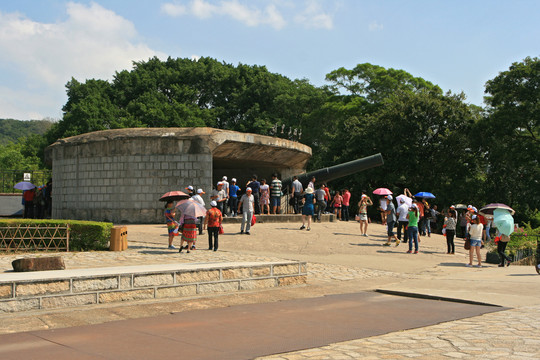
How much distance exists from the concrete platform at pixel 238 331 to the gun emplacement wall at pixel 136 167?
12.2 metres

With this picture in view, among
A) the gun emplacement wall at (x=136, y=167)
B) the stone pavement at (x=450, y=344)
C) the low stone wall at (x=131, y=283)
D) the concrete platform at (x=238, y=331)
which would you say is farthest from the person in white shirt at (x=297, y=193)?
the stone pavement at (x=450, y=344)

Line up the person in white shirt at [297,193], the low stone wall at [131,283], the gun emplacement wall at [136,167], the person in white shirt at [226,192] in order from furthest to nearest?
the person in white shirt at [297,193]
the gun emplacement wall at [136,167]
the person in white shirt at [226,192]
the low stone wall at [131,283]

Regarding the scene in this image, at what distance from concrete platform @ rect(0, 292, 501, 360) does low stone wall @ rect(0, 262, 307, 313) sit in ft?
3.37

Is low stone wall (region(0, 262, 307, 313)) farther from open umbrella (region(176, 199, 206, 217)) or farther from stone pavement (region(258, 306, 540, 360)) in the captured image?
open umbrella (region(176, 199, 206, 217))

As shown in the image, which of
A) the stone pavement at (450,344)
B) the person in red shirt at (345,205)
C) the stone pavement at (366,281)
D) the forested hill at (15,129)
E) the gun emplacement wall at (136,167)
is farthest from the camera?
the forested hill at (15,129)

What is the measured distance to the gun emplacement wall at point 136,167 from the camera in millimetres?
19938

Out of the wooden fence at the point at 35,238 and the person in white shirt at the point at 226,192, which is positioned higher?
the person in white shirt at the point at 226,192

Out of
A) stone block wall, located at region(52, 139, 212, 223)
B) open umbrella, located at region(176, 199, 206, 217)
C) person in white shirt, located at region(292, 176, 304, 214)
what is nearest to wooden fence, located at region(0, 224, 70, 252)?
open umbrella, located at region(176, 199, 206, 217)

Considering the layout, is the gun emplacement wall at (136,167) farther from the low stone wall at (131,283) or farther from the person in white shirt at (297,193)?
the low stone wall at (131,283)

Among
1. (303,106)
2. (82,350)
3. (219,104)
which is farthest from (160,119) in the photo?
(82,350)

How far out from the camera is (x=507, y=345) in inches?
220

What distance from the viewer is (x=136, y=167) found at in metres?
20.2

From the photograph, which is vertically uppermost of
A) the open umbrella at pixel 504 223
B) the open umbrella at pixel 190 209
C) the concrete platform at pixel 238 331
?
the open umbrella at pixel 190 209

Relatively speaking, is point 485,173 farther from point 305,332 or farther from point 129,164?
point 305,332
